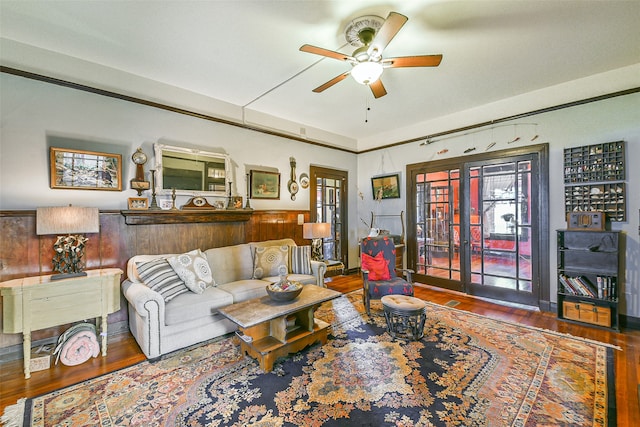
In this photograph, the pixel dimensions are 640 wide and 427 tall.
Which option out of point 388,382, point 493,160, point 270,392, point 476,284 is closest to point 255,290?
point 270,392

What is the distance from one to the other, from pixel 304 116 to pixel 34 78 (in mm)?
3333

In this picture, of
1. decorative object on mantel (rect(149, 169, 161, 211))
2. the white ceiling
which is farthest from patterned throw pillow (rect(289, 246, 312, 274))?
the white ceiling

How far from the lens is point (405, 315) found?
110 inches

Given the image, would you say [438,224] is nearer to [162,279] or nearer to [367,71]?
[367,71]

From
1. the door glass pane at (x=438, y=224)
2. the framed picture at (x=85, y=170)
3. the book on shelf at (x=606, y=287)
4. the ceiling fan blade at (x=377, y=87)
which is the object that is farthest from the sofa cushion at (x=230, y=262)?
the book on shelf at (x=606, y=287)

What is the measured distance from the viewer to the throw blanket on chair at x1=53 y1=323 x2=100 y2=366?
250 cm

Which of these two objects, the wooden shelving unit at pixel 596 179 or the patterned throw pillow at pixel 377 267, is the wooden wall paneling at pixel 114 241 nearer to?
the patterned throw pillow at pixel 377 267

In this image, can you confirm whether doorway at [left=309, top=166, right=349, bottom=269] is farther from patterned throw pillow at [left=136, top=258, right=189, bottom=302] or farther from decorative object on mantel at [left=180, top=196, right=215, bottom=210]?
patterned throw pillow at [left=136, top=258, right=189, bottom=302]

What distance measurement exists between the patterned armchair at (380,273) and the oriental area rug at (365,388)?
2.17 feet

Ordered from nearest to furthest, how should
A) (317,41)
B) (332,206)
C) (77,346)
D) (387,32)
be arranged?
(387,32) < (77,346) < (317,41) < (332,206)

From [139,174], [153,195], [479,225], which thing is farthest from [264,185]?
[479,225]

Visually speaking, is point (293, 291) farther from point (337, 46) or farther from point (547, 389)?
point (337, 46)

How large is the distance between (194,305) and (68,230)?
53.9 inches

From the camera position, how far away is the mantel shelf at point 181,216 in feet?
10.5
